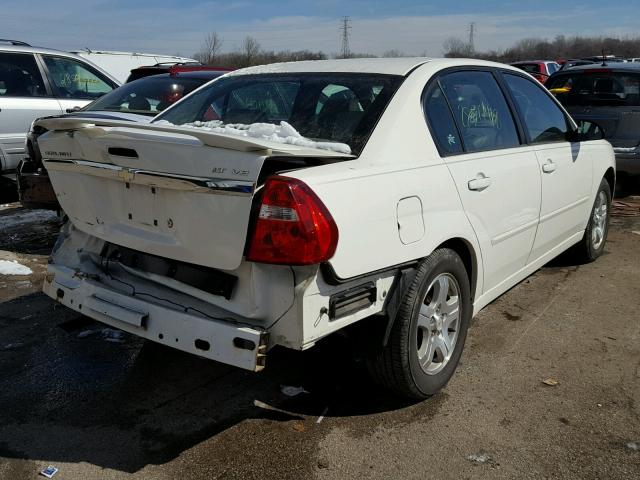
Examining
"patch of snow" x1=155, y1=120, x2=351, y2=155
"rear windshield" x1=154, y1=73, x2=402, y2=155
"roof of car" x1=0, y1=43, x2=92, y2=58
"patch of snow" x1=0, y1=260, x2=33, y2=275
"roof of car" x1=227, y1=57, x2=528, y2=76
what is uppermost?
"roof of car" x1=0, y1=43, x2=92, y2=58

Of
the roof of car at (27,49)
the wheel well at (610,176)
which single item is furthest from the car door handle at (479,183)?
the roof of car at (27,49)

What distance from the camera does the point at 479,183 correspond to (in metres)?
3.46

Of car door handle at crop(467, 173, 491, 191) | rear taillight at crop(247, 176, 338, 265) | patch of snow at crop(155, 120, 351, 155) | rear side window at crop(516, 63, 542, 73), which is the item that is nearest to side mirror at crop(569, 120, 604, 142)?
car door handle at crop(467, 173, 491, 191)

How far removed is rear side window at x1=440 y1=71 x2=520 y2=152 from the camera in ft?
11.8

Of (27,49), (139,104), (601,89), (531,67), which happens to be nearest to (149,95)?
(139,104)

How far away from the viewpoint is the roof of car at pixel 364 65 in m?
3.53

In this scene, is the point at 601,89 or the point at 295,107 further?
the point at 601,89

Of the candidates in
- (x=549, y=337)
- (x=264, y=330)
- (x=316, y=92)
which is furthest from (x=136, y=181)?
(x=549, y=337)

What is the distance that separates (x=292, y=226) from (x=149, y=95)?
5.08m

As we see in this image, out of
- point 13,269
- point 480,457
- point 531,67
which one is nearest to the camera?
point 480,457

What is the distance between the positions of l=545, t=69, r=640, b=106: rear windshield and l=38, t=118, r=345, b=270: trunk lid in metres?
7.05

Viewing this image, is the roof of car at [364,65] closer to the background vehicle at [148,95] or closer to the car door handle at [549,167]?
the car door handle at [549,167]

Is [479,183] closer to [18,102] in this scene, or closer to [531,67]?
[18,102]

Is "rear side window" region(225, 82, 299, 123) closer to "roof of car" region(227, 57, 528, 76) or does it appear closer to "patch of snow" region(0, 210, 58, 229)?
"roof of car" region(227, 57, 528, 76)
